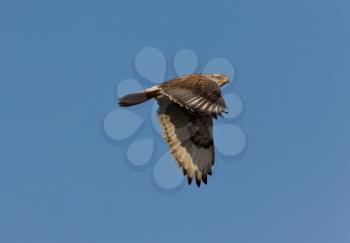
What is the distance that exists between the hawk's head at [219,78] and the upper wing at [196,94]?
76 cm

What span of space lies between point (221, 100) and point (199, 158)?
2.06 meters

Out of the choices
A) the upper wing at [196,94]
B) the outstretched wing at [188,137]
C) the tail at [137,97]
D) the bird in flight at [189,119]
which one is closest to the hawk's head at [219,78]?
the bird in flight at [189,119]

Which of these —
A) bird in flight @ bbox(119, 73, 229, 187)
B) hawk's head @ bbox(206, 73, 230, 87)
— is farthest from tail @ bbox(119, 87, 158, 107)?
hawk's head @ bbox(206, 73, 230, 87)

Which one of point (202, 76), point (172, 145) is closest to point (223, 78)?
point (202, 76)

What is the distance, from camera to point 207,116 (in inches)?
752

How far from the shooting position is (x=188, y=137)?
19141mm

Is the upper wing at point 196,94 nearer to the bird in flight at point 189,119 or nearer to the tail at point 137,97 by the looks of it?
the bird in flight at point 189,119

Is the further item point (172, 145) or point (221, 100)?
point (172, 145)

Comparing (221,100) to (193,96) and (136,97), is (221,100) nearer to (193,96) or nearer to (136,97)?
(193,96)

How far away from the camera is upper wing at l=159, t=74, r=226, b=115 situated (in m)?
17.3

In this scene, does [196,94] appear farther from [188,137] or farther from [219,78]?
[219,78]

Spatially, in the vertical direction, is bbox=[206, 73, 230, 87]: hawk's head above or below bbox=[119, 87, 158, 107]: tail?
above

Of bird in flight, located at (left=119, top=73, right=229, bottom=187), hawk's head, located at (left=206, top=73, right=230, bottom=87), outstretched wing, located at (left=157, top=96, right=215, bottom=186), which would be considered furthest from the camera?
hawk's head, located at (left=206, top=73, right=230, bottom=87)

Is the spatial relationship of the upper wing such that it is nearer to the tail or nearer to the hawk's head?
the tail
